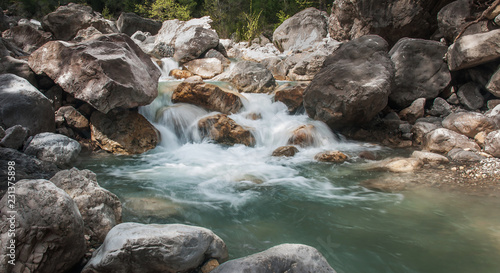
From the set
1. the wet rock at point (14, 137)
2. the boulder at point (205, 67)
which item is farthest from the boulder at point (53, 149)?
the boulder at point (205, 67)

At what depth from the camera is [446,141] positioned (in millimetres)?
6477

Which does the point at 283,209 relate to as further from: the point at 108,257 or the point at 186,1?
the point at 186,1

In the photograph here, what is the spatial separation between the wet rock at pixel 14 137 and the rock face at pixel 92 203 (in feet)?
9.22

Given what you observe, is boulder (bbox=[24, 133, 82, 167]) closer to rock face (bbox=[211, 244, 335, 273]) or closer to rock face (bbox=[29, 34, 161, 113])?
rock face (bbox=[29, 34, 161, 113])

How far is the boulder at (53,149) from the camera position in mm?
5422

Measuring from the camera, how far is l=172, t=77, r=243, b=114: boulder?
877cm

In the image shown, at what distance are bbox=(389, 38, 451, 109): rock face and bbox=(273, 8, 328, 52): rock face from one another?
32.3 ft

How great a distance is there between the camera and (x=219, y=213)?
411 cm

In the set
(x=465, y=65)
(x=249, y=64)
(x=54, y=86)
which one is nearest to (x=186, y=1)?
(x=249, y=64)

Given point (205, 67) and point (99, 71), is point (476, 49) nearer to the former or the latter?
point (99, 71)

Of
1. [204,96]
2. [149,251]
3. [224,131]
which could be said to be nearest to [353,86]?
[224,131]

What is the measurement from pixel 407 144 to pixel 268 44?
14866 millimetres

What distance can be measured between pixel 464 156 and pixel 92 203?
6428 millimetres

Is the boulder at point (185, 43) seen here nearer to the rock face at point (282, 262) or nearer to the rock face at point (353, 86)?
the rock face at point (353, 86)
